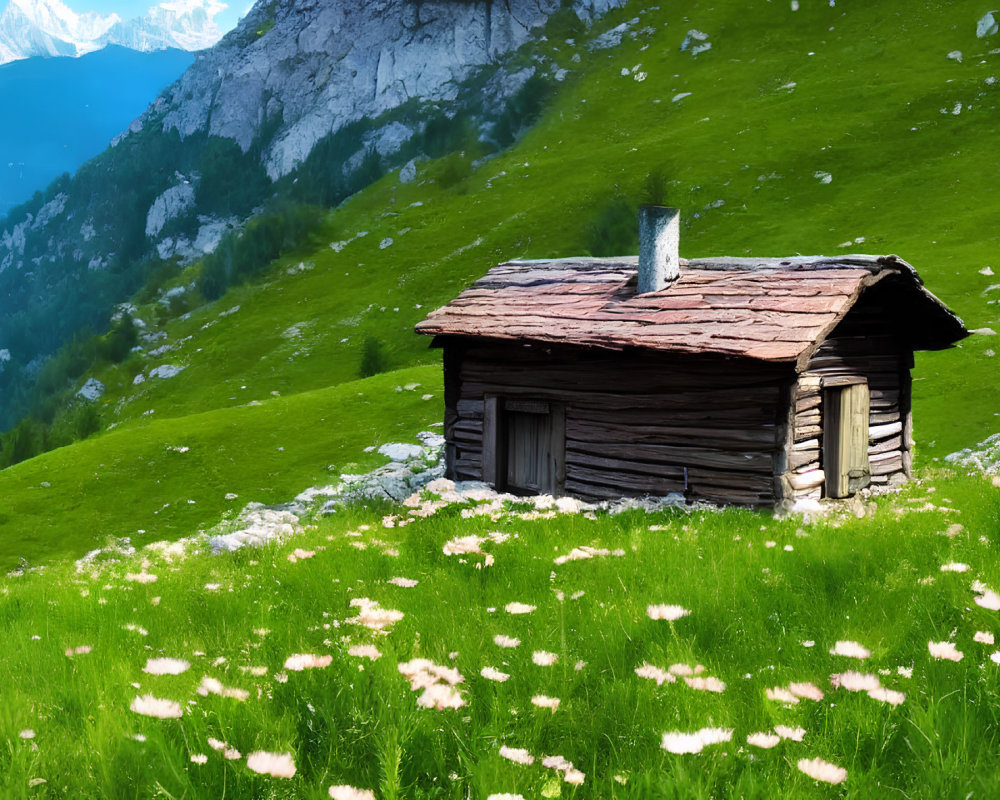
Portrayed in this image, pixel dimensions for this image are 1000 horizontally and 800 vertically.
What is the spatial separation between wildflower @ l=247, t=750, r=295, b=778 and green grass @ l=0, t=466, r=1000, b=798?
0.38ft

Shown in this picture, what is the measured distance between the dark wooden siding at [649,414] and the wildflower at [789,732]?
41.4 feet

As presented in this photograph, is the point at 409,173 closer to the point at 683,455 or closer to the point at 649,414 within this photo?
the point at 649,414

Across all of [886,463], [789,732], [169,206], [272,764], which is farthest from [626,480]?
[169,206]

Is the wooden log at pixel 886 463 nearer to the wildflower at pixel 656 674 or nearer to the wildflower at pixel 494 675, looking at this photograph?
the wildflower at pixel 656 674

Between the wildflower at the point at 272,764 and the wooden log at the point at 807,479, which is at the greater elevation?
the wildflower at the point at 272,764

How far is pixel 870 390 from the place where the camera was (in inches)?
727

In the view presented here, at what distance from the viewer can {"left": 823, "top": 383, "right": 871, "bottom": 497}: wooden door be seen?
16641 millimetres

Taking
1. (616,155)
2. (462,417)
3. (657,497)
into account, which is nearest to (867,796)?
(657,497)

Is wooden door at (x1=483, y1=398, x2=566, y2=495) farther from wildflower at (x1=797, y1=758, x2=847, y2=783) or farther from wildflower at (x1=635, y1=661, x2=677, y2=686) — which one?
wildflower at (x1=797, y1=758, x2=847, y2=783)

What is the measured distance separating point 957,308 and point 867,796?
46.0m

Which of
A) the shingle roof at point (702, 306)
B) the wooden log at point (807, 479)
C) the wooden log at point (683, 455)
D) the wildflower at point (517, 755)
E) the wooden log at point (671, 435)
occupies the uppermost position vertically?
the shingle roof at point (702, 306)

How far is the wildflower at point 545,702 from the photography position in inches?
115

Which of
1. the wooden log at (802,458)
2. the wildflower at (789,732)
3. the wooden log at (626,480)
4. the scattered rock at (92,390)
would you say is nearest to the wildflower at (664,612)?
the wildflower at (789,732)

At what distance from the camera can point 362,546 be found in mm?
7391
